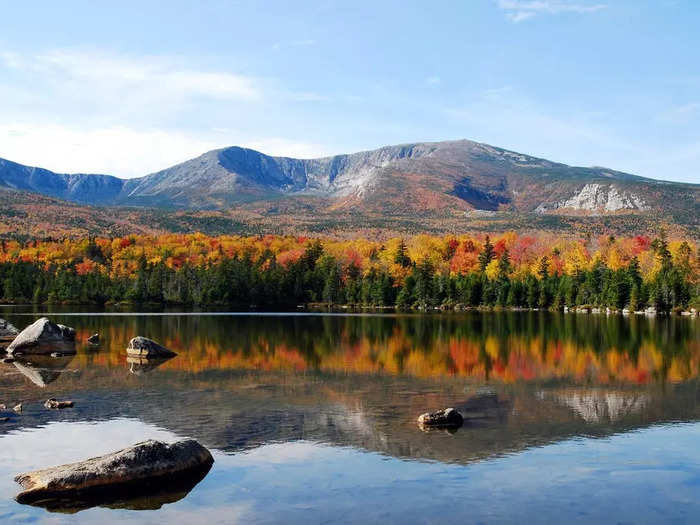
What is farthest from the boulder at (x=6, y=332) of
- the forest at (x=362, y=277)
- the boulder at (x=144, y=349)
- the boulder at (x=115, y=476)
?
the forest at (x=362, y=277)

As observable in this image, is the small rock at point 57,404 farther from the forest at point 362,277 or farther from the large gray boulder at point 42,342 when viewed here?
the forest at point 362,277

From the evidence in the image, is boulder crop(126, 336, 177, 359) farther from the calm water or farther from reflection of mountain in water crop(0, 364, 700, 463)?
reflection of mountain in water crop(0, 364, 700, 463)

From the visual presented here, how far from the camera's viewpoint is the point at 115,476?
16547mm

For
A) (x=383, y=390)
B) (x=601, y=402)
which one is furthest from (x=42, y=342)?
(x=601, y=402)

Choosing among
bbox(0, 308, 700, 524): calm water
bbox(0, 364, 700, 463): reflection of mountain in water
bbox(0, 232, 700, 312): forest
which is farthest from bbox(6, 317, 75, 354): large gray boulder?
bbox(0, 232, 700, 312): forest

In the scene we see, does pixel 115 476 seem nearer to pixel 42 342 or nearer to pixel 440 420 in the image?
pixel 440 420

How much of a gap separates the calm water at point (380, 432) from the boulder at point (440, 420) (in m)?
0.35

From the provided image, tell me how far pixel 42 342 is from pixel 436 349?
25432mm

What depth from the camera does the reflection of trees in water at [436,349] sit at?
37.7 m

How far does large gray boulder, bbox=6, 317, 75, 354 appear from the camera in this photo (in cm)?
4300

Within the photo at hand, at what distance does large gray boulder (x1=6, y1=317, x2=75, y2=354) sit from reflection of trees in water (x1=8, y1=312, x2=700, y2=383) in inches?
89.2

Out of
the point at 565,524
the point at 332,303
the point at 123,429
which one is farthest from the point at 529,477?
the point at 332,303

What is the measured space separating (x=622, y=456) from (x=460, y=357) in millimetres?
23985

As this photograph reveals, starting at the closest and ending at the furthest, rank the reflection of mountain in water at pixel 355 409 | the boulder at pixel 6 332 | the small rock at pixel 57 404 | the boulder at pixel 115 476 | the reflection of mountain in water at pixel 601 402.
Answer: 1. the boulder at pixel 115 476
2. the reflection of mountain in water at pixel 355 409
3. the reflection of mountain in water at pixel 601 402
4. the small rock at pixel 57 404
5. the boulder at pixel 6 332
